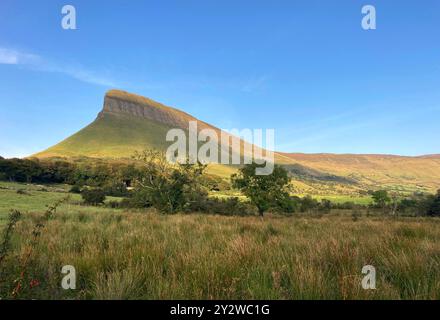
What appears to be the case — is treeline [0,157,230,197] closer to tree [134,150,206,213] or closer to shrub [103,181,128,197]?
shrub [103,181,128,197]

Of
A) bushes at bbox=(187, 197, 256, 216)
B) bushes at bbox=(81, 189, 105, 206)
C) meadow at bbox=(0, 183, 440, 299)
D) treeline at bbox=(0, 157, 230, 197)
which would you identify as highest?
treeline at bbox=(0, 157, 230, 197)

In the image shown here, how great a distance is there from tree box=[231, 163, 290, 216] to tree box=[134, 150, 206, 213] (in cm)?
599

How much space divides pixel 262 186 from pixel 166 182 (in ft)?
41.8

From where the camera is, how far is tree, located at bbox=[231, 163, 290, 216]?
139ft

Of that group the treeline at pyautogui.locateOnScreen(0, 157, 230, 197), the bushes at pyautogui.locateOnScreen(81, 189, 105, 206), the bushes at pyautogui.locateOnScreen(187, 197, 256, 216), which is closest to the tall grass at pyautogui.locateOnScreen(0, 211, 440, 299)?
the bushes at pyautogui.locateOnScreen(81, 189, 105, 206)

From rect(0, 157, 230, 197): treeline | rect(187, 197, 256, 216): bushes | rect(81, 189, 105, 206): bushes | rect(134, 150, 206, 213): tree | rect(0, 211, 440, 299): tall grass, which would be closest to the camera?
rect(0, 211, 440, 299): tall grass

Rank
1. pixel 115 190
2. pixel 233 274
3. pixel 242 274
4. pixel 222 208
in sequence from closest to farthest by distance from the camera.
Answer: pixel 242 274 → pixel 233 274 → pixel 222 208 → pixel 115 190

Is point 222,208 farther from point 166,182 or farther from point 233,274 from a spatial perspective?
point 233,274

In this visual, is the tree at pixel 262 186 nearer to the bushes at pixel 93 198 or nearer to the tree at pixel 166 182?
the tree at pixel 166 182

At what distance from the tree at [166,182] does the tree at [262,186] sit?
5.99 m

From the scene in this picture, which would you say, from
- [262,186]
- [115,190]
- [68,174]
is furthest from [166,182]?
[68,174]

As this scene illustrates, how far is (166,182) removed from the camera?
40906mm

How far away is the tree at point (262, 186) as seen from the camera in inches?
1666
